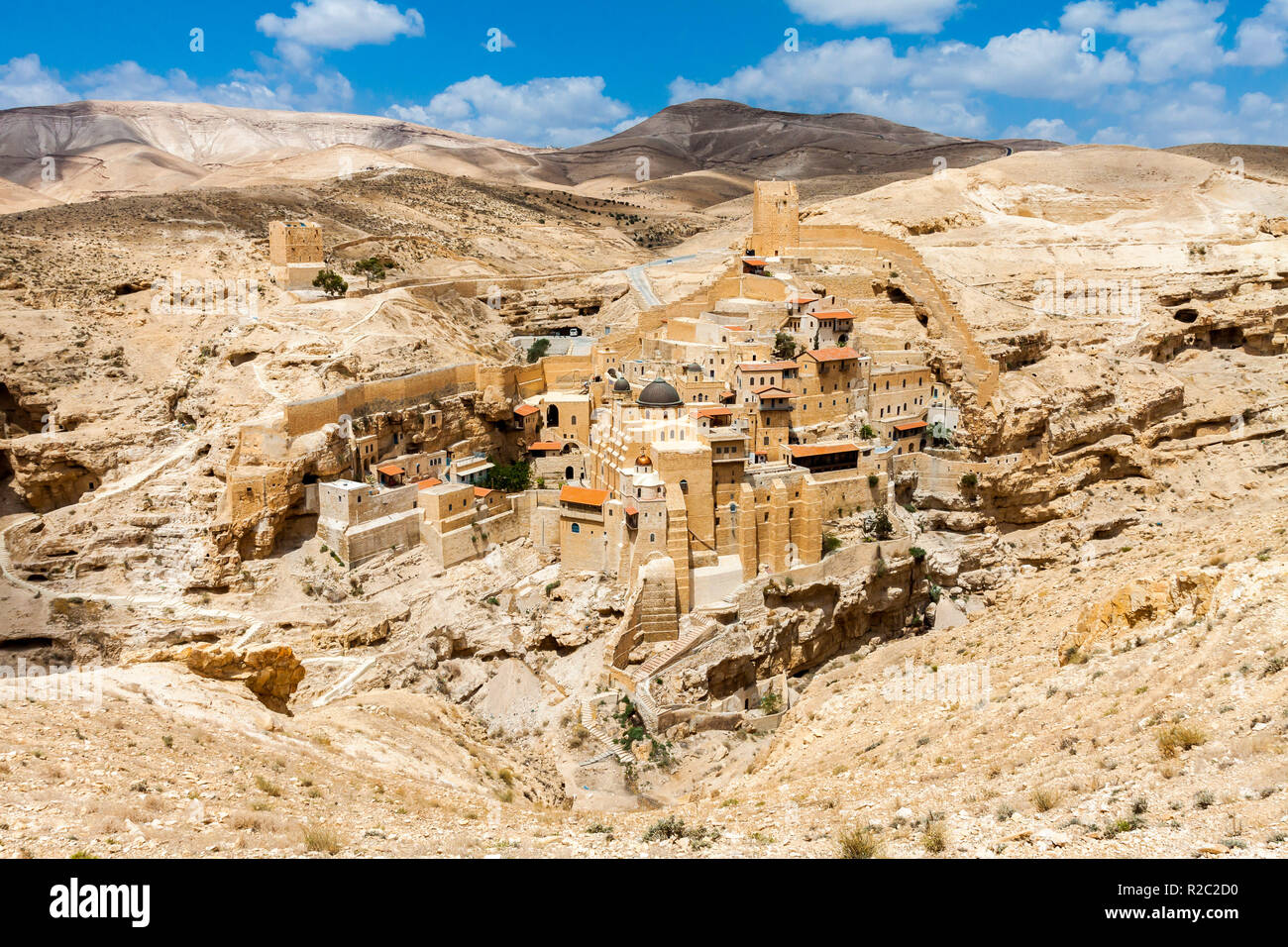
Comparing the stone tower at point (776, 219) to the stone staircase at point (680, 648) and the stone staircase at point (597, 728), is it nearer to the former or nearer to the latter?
the stone staircase at point (680, 648)

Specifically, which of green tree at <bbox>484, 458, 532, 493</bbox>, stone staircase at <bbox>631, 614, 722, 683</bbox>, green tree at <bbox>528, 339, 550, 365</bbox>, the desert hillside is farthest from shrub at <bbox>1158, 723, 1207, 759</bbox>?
green tree at <bbox>528, 339, 550, 365</bbox>

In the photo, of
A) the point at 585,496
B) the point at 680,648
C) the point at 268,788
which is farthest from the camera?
the point at 585,496

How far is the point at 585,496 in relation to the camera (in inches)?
1204

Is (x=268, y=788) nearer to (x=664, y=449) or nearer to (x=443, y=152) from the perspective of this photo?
(x=664, y=449)

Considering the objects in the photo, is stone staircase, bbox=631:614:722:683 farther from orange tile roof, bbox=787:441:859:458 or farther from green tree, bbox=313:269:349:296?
green tree, bbox=313:269:349:296

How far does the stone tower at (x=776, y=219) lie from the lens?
46688 mm

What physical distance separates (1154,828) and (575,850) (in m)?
5.16

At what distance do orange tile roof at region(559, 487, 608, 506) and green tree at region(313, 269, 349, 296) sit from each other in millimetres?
16674

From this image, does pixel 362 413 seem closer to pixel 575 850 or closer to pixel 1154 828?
pixel 575 850

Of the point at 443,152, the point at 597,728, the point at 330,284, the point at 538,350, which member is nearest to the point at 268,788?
the point at 597,728

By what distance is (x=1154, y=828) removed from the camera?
329 inches

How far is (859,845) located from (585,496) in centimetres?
2227

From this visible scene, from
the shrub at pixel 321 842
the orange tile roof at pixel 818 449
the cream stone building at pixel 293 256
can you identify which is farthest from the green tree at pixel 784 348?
the shrub at pixel 321 842

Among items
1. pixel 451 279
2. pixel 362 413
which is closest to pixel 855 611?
pixel 362 413
